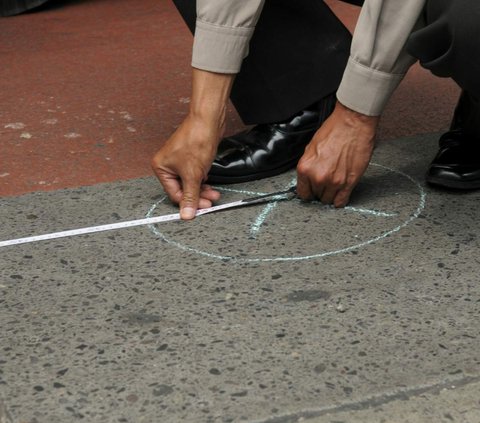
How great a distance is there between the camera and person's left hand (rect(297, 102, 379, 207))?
2609 millimetres

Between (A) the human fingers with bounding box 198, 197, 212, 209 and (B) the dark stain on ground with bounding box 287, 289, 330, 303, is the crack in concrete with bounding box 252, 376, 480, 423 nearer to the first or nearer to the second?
(B) the dark stain on ground with bounding box 287, 289, 330, 303

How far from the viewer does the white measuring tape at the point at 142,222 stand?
103 inches

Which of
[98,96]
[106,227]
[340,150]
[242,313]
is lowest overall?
[98,96]

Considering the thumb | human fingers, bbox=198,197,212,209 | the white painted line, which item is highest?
the thumb

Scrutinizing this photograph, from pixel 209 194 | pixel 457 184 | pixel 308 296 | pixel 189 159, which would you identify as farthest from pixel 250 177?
pixel 308 296

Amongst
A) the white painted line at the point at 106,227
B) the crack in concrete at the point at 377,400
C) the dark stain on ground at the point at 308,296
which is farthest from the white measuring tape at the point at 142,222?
the crack in concrete at the point at 377,400

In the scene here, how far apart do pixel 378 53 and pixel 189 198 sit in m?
0.61

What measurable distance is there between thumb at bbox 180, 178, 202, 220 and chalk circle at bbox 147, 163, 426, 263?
0.08 ft

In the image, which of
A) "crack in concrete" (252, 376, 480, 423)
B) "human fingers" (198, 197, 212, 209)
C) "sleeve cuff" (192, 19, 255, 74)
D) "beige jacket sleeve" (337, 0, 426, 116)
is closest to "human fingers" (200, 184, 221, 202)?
"human fingers" (198, 197, 212, 209)

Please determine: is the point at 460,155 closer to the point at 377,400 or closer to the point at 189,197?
the point at 189,197

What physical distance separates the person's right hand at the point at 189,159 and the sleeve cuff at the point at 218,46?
15 cm

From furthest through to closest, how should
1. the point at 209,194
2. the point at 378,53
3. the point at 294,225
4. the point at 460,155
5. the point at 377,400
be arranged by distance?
the point at 460,155 → the point at 209,194 → the point at 294,225 → the point at 378,53 → the point at 377,400

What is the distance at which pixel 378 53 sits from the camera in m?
2.55

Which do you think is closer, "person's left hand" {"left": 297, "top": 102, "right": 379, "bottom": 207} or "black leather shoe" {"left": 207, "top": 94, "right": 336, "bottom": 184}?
"person's left hand" {"left": 297, "top": 102, "right": 379, "bottom": 207}
